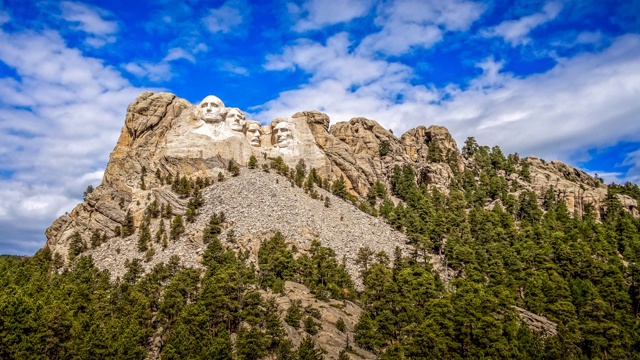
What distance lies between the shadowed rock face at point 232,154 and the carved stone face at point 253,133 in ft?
0.88

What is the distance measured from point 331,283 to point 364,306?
5.84 metres

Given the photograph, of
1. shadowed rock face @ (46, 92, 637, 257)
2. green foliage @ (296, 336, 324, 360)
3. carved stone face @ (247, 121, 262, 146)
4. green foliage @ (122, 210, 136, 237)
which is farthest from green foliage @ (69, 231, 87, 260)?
green foliage @ (296, 336, 324, 360)

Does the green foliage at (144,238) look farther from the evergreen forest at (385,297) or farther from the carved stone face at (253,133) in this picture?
the carved stone face at (253,133)

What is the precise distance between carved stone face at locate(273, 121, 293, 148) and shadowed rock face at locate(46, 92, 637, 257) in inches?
2.1

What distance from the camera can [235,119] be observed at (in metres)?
126

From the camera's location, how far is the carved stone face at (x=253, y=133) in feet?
435

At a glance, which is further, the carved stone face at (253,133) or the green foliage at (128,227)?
the carved stone face at (253,133)

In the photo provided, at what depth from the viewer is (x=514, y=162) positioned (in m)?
162

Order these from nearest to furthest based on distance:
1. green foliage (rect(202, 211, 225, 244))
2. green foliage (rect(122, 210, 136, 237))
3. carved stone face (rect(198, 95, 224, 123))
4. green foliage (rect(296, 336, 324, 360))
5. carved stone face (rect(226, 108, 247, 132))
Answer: green foliage (rect(296, 336, 324, 360)) < green foliage (rect(202, 211, 225, 244)) < green foliage (rect(122, 210, 136, 237)) < carved stone face (rect(198, 95, 224, 123)) < carved stone face (rect(226, 108, 247, 132))

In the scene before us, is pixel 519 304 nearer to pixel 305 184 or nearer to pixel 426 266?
pixel 426 266

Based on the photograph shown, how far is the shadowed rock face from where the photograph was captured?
106188 millimetres

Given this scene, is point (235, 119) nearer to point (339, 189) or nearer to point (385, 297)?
point (339, 189)

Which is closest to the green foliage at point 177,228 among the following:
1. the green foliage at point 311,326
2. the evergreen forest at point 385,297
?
the evergreen forest at point 385,297

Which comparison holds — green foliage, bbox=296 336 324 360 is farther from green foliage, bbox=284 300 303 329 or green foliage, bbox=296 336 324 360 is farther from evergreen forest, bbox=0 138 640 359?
green foliage, bbox=284 300 303 329
